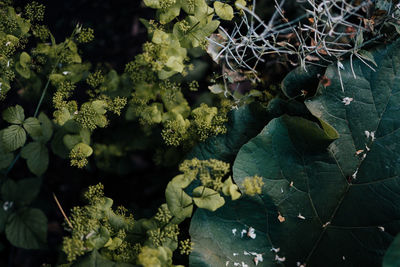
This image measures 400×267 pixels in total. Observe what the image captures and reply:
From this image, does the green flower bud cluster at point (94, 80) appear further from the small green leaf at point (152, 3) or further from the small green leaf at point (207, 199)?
the small green leaf at point (207, 199)

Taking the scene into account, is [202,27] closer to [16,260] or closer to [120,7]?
[120,7]

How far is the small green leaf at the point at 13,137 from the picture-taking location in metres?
1.34

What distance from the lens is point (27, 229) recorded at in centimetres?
164

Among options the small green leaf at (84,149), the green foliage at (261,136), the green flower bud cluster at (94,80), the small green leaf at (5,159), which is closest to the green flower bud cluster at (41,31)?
the green foliage at (261,136)

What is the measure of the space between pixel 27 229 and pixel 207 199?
3.22 feet

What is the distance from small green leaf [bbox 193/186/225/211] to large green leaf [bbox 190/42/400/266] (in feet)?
0.77

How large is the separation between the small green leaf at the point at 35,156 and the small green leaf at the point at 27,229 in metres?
0.24

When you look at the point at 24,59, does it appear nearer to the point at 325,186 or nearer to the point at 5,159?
the point at 5,159

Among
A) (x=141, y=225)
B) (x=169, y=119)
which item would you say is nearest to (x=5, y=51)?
(x=169, y=119)

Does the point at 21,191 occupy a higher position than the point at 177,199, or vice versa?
the point at 177,199

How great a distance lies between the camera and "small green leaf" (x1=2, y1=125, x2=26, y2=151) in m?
1.34

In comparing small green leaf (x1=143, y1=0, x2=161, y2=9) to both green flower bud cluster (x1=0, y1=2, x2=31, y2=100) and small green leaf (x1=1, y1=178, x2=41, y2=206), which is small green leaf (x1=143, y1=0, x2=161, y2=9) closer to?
green flower bud cluster (x1=0, y1=2, x2=31, y2=100)

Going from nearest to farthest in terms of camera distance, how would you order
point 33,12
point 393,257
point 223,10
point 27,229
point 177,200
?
point 393,257, point 177,200, point 223,10, point 33,12, point 27,229

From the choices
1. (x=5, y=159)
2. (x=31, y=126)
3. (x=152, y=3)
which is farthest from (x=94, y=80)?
(x=5, y=159)
